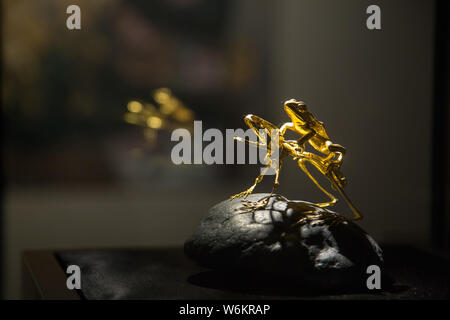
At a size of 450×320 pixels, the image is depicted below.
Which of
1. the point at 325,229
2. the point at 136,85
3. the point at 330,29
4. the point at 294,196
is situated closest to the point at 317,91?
the point at 330,29

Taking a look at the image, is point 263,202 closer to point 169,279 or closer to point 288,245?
point 288,245

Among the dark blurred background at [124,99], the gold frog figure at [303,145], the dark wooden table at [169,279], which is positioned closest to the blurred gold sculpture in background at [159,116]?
the dark blurred background at [124,99]

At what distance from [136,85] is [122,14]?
1.11 ft

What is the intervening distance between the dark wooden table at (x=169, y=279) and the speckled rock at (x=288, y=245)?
0.14ft

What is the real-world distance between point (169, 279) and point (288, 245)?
30cm

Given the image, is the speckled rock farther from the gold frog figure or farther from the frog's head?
the frog's head

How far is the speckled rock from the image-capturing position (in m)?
1.40

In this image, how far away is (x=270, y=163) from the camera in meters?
1.55

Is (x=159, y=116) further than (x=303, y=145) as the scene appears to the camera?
Yes

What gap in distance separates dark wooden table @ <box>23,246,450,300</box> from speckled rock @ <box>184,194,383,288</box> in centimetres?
4

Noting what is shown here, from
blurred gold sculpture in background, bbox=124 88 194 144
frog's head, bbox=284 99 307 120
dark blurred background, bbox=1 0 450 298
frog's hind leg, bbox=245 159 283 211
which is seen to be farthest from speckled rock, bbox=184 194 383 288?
blurred gold sculpture in background, bbox=124 88 194 144

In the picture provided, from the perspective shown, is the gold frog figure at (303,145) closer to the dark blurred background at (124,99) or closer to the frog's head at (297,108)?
the frog's head at (297,108)

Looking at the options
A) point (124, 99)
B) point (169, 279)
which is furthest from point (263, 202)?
point (124, 99)

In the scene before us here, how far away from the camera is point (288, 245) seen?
1.42m
